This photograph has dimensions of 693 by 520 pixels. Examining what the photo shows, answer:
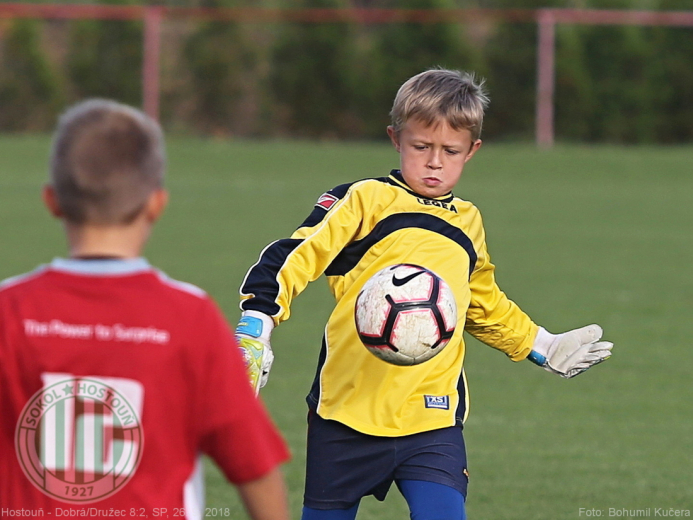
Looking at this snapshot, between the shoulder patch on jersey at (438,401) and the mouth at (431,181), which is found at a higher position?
the mouth at (431,181)

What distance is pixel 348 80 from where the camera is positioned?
1053 inches

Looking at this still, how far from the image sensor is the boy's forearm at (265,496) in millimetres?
2330

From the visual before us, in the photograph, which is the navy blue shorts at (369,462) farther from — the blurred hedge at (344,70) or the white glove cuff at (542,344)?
the blurred hedge at (344,70)

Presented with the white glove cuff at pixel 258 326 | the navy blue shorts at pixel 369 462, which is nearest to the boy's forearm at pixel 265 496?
the white glove cuff at pixel 258 326

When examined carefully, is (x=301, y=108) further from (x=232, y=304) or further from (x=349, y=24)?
(x=232, y=304)

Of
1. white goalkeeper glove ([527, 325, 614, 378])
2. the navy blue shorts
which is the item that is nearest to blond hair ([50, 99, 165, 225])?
the navy blue shorts

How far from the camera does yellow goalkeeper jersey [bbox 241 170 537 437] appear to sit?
12.5ft

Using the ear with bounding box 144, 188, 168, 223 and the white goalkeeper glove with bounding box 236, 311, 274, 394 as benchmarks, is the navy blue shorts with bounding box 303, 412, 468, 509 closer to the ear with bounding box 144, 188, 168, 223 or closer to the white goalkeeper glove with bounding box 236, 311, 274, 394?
the white goalkeeper glove with bounding box 236, 311, 274, 394

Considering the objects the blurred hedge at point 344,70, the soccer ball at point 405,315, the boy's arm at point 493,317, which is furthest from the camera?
the blurred hedge at point 344,70

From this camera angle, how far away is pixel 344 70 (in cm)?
2664

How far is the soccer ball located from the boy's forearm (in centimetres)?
138

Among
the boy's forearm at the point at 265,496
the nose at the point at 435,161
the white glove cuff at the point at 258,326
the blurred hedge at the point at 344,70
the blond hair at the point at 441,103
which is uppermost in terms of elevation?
the blurred hedge at the point at 344,70

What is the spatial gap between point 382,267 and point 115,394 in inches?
68.4

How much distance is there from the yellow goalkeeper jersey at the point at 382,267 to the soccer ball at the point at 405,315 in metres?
0.12
